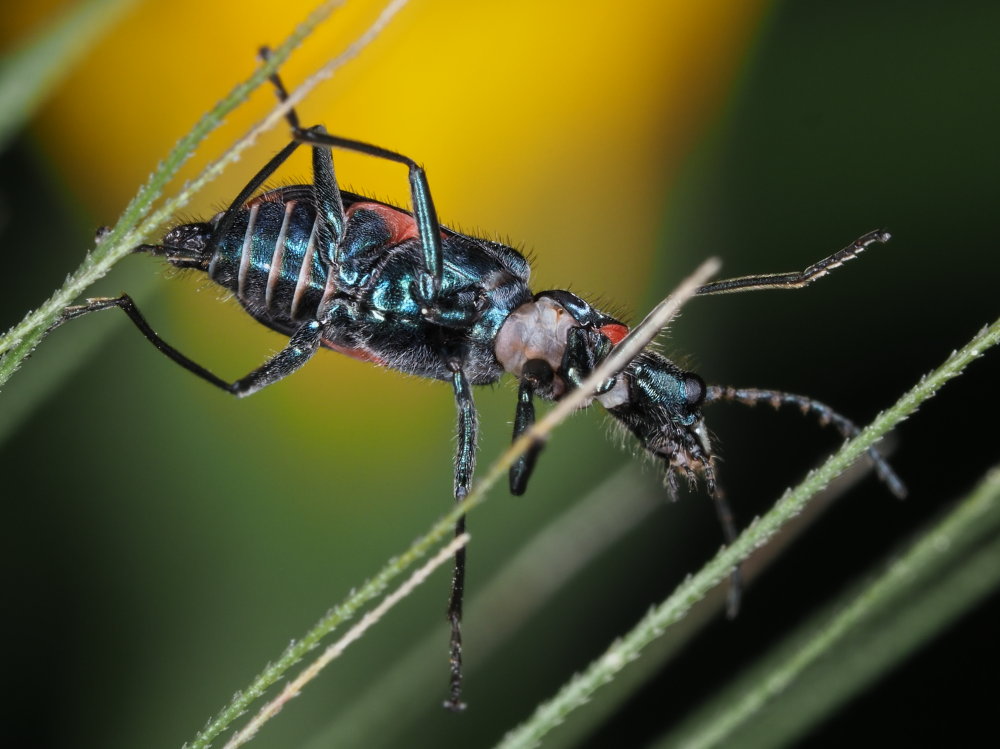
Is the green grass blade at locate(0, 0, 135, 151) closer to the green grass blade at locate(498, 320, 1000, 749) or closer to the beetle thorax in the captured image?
the green grass blade at locate(498, 320, 1000, 749)

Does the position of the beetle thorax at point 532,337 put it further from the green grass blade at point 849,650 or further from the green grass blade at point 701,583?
the green grass blade at point 701,583

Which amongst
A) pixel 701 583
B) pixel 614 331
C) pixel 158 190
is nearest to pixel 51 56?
pixel 158 190

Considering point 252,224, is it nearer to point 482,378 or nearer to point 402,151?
point 482,378

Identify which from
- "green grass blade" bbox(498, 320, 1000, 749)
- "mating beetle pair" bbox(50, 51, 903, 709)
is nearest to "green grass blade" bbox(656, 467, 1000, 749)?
"green grass blade" bbox(498, 320, 1000, 749)

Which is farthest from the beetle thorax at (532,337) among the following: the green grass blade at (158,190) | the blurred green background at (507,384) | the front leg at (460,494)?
the green grass blade at (158,190)

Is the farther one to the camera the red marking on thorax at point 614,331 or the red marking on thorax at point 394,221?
the red marking on thorax at point 614,331

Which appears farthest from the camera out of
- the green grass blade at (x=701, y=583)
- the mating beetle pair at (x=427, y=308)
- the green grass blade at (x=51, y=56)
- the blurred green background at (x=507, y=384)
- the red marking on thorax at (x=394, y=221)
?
the blurred green background at (x=507, y=384)

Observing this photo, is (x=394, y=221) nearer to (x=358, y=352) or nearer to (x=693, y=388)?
(x=358, y=352)
